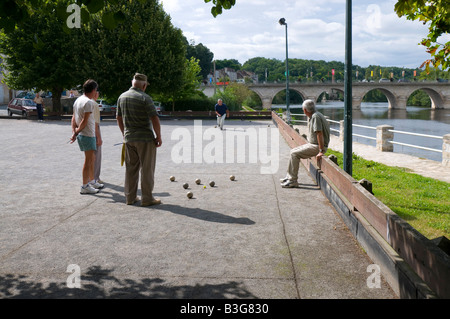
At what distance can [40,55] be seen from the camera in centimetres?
3303

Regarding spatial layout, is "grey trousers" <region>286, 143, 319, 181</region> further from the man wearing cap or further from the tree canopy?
the tree canopy

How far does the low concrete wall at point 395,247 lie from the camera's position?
2.86 meters

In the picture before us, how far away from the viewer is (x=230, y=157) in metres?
12.0

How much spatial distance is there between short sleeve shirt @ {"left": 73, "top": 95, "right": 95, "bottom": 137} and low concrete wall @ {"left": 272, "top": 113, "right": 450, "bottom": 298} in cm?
426

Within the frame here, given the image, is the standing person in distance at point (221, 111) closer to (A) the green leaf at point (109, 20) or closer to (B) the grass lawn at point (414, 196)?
(B) the grass lawn at point (414, 196)

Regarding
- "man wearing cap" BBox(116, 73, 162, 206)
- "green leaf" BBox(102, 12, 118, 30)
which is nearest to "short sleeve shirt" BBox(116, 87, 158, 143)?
"man wearing cap" BBox(116, 73, 162, 206)

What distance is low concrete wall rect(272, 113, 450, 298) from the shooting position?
286 cm

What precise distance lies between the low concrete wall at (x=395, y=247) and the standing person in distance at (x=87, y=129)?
Answer: 4.25 m

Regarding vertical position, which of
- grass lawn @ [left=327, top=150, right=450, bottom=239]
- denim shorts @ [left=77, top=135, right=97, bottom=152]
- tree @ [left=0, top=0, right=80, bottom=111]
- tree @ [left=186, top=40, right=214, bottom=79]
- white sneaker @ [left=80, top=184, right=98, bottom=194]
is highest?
tree @ [left=186, top=40, right=214, bottom=79]

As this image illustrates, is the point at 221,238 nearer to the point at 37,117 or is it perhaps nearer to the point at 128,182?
the point at 128,182

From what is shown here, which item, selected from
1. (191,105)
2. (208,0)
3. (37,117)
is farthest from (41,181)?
(191,105)

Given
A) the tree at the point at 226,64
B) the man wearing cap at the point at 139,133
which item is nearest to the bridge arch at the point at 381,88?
the man wearing cap at the point at 139,133

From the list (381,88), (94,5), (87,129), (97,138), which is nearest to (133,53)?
(97,138)
